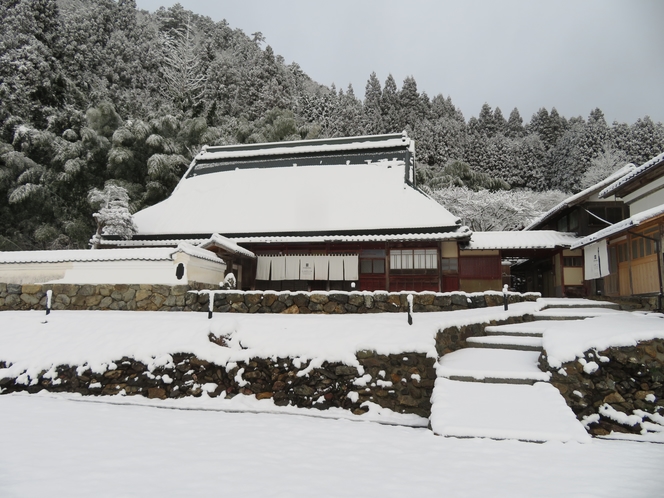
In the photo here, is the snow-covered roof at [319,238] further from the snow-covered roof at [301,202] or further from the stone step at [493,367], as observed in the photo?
the stone step at [493,367]

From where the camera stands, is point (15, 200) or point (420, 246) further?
point (15, 200)

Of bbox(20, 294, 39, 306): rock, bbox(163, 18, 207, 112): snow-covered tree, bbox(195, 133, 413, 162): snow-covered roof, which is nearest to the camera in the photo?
bbox(20, 294, 39, 306): rock

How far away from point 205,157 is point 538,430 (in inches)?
770

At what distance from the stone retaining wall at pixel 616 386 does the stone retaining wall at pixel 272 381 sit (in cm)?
209

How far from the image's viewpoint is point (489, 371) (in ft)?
21.3

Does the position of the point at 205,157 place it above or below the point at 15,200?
above

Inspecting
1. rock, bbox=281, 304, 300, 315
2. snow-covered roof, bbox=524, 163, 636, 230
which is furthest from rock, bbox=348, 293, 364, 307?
snow-covered roof, bbox=524, 163, 636, 230

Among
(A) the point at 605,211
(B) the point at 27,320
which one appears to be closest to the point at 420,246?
(A) the point at 605,211

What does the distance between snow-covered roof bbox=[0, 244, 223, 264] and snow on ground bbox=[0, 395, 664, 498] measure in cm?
554

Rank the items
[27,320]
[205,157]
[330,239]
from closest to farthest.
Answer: [27,320], [330,239], [205,157]

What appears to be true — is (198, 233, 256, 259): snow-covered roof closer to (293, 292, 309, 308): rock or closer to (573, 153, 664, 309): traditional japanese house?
(293, 292, 309, 308): rock

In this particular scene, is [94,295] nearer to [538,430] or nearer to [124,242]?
[124,242]

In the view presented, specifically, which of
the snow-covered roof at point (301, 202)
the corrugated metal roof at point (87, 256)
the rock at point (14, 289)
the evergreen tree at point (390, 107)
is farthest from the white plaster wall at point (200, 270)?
the evergreen tree at point (390, 107)

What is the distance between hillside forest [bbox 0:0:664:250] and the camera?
910 inches
